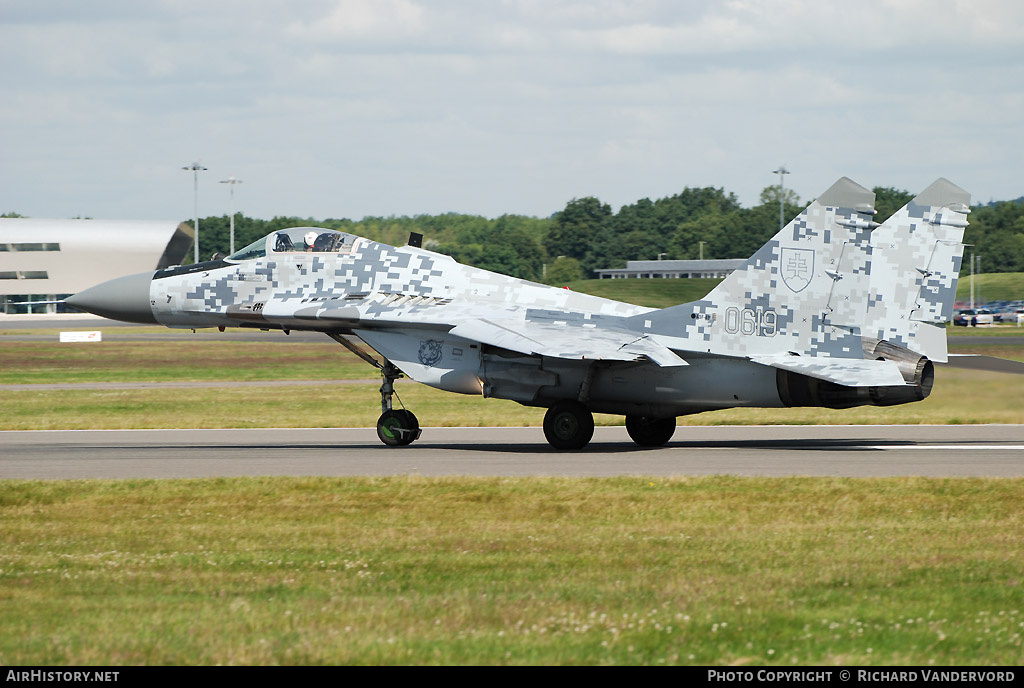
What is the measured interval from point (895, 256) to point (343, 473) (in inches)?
458

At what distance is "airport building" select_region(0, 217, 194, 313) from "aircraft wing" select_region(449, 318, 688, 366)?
10831 cm

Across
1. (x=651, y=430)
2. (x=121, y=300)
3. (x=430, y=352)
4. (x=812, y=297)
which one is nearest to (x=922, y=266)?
(x=812, y=297)

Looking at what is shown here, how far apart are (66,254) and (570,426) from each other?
114139mm

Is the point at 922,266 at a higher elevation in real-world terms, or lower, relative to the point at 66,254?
lower

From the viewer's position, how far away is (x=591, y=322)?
2045cm

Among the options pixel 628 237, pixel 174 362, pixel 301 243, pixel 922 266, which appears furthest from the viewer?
pixel 628 237

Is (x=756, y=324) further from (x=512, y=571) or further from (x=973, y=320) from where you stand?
(x=973, y=320)

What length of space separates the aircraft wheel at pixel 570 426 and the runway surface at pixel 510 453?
0.27 meters

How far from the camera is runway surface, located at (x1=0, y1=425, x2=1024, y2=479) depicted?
17.0 m

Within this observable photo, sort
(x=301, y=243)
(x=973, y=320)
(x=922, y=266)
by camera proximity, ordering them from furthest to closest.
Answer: (x=973, y=320)
(x=922, y=266)
(x=301, y=243)

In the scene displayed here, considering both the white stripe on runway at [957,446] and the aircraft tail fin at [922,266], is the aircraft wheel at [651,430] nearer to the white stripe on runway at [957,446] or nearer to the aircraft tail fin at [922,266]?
the white stripe on runway at [957,446]

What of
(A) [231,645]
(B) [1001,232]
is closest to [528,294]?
(A) [231,645]

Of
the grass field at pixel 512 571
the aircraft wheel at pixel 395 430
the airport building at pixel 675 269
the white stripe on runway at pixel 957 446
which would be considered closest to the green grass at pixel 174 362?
the aircraft wheel at pixel 395 430

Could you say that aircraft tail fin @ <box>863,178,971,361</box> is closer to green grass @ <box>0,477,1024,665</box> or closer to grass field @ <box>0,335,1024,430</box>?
grass field @ <box>0,335,1024,430</box>
